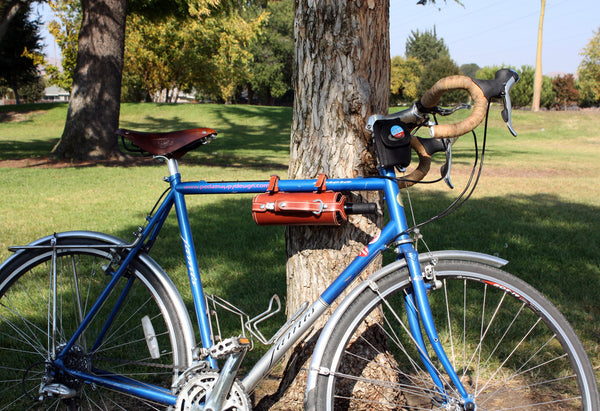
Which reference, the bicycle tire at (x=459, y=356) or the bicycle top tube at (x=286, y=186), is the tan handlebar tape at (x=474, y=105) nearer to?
the bicycle top tube at (x=286, y=186)

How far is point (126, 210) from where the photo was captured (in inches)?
292

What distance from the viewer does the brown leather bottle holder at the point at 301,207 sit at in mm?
2105

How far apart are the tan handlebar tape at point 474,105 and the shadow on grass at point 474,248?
2.01 metres

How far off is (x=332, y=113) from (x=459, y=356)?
5.76 ft

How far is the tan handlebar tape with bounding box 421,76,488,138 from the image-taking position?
6.15 ft

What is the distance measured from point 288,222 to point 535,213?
637 centimetres

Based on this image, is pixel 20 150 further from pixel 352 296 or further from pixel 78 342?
pixel 352 296

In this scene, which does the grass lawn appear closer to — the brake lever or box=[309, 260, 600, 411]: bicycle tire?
box=[309, 260, 600, 411]: bicycle tire

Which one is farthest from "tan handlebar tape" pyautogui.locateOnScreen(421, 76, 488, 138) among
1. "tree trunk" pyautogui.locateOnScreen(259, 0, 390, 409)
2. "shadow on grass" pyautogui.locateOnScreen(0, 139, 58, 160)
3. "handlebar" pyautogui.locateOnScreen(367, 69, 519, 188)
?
"shadow on grass" pyautogui.locateOnScreen(0, 139, 58, 160)

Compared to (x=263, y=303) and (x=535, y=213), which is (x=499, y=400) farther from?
(x=535, y=213)

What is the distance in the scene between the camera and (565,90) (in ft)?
196

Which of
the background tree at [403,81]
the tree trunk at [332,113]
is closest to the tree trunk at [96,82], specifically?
the tree trunk at [332,113]

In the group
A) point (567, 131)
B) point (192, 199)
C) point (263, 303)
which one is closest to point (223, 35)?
point (567, 131)

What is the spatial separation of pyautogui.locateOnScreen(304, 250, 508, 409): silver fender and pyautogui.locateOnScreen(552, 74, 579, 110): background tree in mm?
64831
